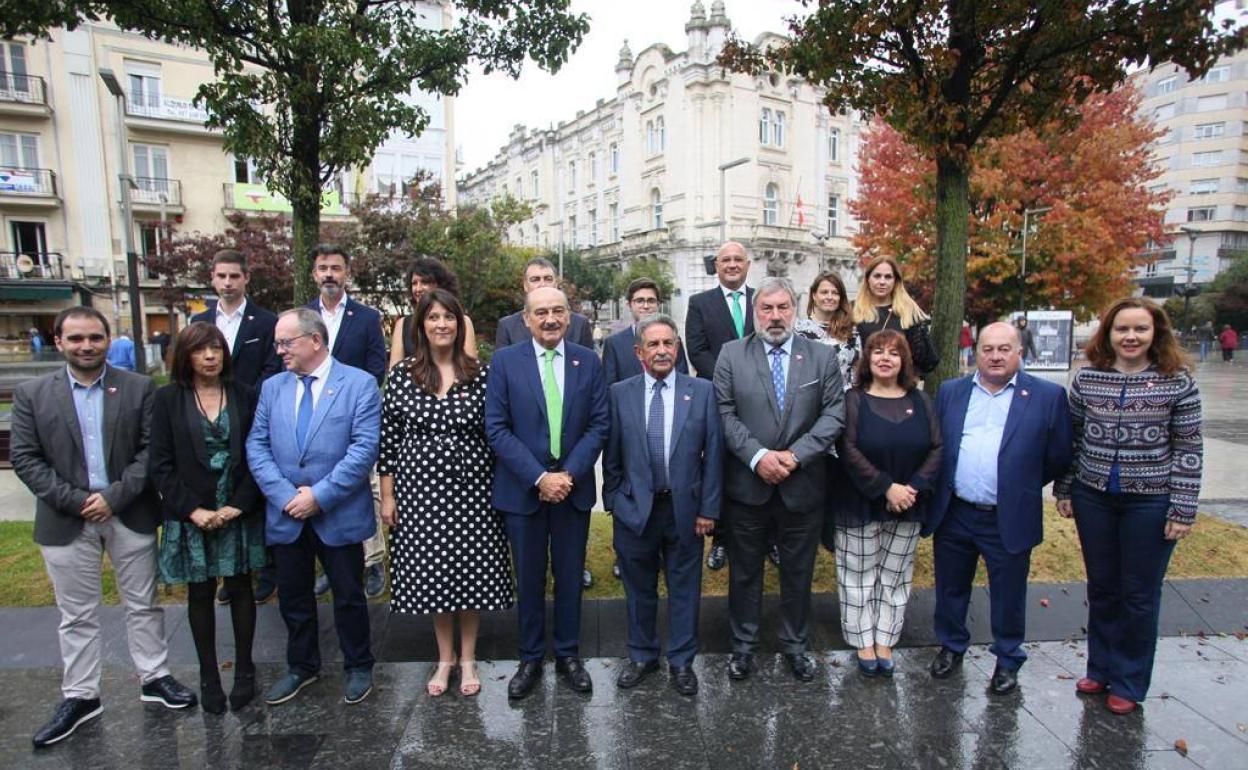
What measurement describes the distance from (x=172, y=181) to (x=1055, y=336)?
33.2 m

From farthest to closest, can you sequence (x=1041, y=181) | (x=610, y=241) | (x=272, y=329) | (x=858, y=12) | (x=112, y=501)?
(x=610, y=241) → (x=1041, y=181) → (x=858, y=12) → (x=272, y=329) → (x=112, y=501)

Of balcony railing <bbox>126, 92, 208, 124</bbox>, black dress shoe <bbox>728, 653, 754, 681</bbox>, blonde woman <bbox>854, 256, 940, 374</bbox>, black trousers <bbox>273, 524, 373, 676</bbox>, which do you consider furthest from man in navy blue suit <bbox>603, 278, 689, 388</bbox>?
balcony railing <bbox>126, 92, 208, 124</bbox>

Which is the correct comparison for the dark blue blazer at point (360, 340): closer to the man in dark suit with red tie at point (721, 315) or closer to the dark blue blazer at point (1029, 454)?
the man in dark suit with red tie at point (721, 315)

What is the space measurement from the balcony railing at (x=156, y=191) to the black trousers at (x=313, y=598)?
31.0 metres

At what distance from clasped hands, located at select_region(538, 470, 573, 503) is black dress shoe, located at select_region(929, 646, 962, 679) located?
2442 mm

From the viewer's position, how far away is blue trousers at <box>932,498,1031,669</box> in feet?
13.0

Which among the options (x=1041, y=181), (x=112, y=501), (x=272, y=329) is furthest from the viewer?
(x=1041, y=181)

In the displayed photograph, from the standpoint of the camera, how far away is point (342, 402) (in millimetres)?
3910

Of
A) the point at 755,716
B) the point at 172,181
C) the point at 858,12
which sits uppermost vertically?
the point at 172,181

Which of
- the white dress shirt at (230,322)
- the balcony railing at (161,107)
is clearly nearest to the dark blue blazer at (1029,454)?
the white dress shirt at (230,322)

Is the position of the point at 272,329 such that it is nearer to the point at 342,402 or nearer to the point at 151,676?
the point at 342,402

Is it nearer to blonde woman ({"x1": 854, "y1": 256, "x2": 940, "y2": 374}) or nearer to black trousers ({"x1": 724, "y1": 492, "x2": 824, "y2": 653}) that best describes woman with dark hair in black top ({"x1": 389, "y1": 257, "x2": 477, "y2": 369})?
black trousers ({"x1": 724, "y1": 492, "x2": 824, "y2": 653})

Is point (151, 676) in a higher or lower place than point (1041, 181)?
lower

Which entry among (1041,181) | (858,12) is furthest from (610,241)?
(858,12)
